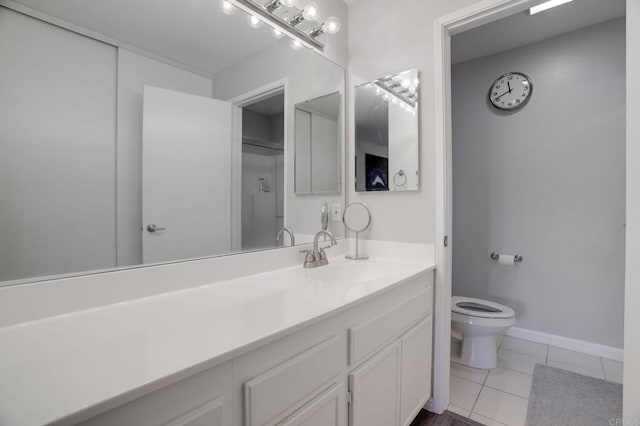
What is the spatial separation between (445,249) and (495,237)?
54.4 inches

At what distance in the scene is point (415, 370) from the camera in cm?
135

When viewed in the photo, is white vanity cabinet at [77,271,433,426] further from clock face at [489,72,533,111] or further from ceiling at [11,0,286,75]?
clock face at [489,72,533,111]

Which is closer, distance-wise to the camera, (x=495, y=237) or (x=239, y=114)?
(x=239, y=114)

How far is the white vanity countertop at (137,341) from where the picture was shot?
44cm

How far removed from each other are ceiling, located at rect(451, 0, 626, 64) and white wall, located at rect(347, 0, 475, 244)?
940 millimetres

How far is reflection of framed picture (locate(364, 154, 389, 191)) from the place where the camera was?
174 centimetres

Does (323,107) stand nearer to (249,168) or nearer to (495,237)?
(249,168)

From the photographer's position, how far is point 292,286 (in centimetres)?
119

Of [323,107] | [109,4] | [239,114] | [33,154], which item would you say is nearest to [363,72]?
[323,107]

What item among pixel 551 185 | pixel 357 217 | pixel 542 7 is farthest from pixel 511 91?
pixel 357 217

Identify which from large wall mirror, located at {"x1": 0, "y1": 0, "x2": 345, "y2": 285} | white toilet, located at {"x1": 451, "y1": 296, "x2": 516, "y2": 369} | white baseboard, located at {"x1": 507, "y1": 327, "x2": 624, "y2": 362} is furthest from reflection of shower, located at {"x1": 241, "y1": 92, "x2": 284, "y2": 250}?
white baseboard, located at {"x1": 507, "y1": 327, "x2": 624, "y2": 362}

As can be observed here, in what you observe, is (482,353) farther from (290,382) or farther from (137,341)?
(137,341)

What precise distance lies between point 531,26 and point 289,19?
1.93m

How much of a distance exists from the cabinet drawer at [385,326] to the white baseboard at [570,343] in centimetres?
160
